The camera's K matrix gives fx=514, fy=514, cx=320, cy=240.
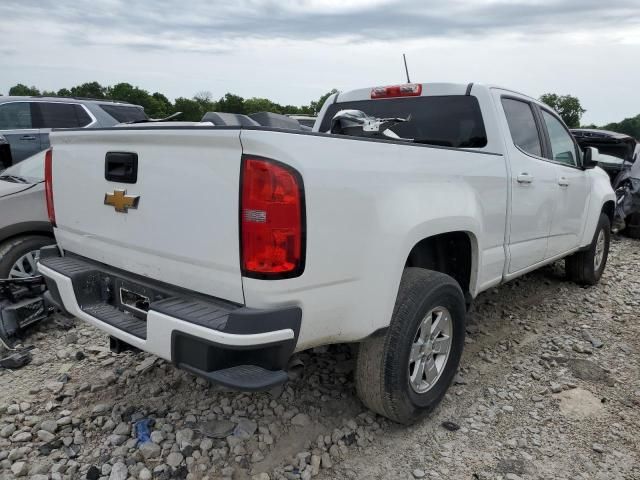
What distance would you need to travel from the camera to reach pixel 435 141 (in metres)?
3.68

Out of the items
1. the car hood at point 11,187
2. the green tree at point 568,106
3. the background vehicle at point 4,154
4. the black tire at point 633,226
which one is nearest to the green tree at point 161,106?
the green tree at point 568,106

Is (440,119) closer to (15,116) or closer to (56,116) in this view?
(56,116)

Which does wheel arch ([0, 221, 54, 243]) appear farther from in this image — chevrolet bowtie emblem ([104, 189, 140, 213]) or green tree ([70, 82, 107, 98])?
green tree ([70, 82, 107, 98])

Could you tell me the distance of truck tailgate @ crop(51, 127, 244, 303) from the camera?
201 centimetres

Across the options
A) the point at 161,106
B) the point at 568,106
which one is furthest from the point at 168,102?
the point at 568,106

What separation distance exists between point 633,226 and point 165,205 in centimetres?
810

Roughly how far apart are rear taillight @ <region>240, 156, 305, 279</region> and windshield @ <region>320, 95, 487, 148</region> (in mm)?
1989

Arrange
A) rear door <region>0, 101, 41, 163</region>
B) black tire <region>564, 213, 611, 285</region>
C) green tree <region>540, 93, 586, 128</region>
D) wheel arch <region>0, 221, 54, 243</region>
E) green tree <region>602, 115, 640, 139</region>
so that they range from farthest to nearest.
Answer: green tree <region>540, 93, 586, 128</region>, green tree <region>602, 115, 640, 139</region>, rear door <region>0, 101, 41, 163</region>, black tire <region>564, 213, 611, 285</region>, wheel arch <region>0, 221, 54, 243</region>

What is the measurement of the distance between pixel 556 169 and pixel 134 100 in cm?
4891

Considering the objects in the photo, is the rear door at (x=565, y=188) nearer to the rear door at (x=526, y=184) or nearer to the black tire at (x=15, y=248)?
the rear door at (x=526, y=184)

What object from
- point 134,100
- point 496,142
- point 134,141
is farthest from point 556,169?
point 134,100

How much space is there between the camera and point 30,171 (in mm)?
4641

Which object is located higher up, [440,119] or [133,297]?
[440,119]

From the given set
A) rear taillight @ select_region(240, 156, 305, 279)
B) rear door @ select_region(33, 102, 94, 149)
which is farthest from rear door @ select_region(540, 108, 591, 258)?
rear door @ select_region(33, 102, 94, 149)
